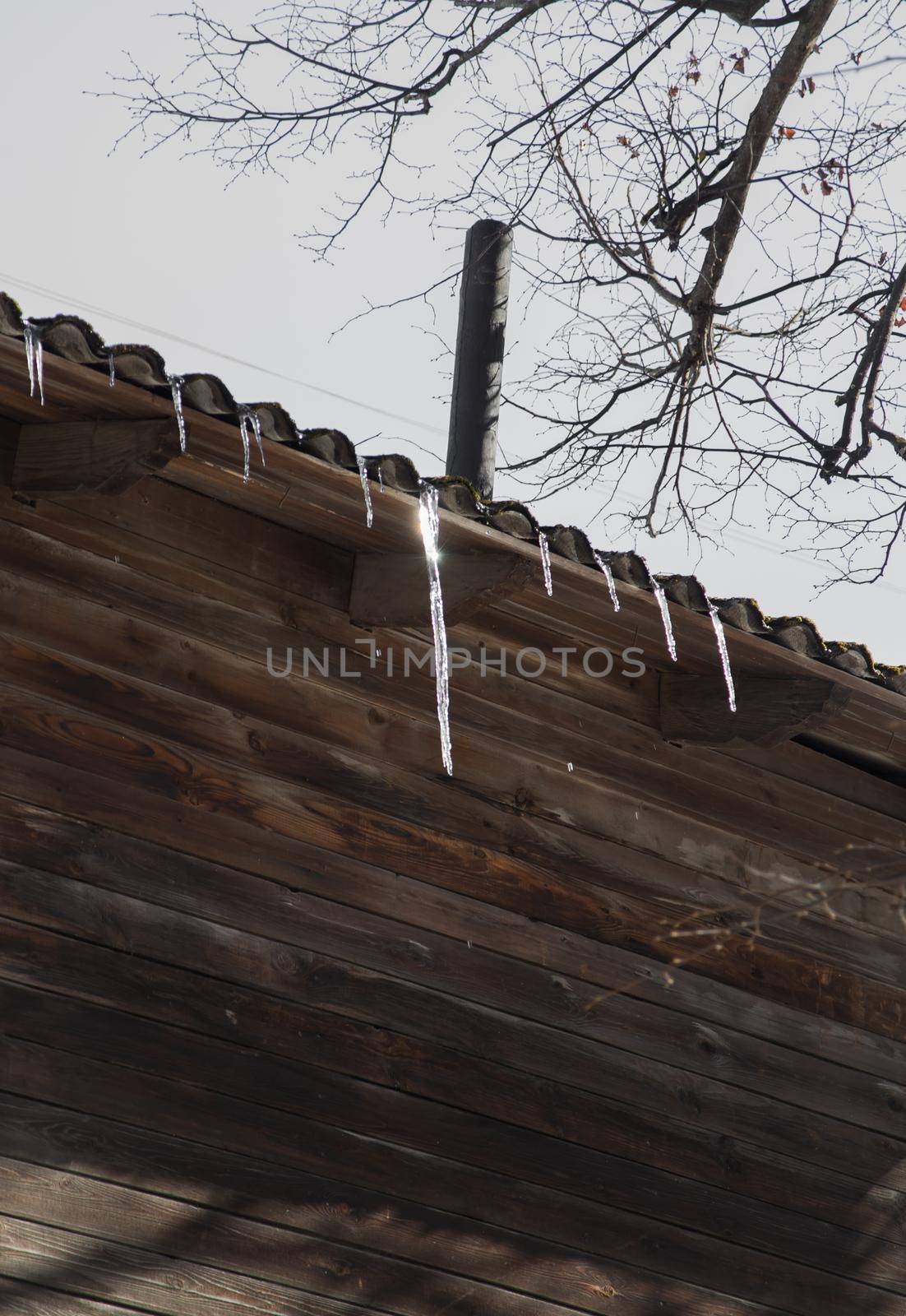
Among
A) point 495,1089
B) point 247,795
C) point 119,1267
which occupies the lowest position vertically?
point 119,1267

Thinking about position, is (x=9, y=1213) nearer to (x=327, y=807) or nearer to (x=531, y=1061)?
A: (x=327, y=807)

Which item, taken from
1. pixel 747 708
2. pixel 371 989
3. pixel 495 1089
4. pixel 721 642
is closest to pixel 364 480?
pixel 721 642

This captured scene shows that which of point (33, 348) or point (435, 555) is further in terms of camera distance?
point (435, 555)

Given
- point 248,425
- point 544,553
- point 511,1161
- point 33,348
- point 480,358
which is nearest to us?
point 33,348

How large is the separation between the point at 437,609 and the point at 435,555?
24cm

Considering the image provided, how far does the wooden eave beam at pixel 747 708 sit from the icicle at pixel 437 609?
0.91 meters

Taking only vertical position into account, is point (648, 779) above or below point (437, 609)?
below

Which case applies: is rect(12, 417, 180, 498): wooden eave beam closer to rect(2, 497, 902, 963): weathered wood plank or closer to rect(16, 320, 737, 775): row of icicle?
rect(16, 320, 737, 775): row of icicle

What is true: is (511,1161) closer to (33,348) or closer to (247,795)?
(247,795)

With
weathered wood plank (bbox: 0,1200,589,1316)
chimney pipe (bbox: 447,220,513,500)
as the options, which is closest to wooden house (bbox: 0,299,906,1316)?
weathered wood plank (bbox: 0,1200,589,1316)

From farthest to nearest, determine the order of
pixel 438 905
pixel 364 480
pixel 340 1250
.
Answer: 1. pixel 438 905
2. pixel 340 1250
3. pixel 364 480

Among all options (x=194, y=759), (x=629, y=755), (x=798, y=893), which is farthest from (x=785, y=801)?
(x=194, y=759)

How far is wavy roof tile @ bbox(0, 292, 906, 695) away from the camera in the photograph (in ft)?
9.57

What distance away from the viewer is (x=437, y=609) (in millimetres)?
3732
